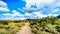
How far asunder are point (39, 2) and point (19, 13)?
466mm

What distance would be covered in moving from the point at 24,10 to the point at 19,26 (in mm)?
340

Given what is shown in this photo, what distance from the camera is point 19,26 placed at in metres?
2.95

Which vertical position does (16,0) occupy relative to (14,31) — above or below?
above

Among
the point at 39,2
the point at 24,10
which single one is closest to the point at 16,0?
the point at 24,10

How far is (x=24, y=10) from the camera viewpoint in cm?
296

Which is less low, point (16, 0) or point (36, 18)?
point (16, 0)

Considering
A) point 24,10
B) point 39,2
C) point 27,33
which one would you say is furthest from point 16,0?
point 27,33

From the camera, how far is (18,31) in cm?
296

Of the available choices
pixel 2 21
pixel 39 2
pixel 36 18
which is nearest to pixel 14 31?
pixel 2 21

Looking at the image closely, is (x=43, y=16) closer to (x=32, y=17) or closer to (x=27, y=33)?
(x=32, y=17)

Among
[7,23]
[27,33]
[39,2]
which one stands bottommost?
[27,33]

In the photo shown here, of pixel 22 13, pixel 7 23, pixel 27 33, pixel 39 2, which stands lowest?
pixel 27 33

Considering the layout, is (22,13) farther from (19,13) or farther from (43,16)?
(43,16)

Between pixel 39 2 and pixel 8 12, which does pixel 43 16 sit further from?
pixel 8 12
